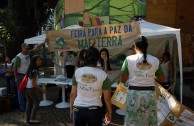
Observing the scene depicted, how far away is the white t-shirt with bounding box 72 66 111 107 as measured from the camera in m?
3.92

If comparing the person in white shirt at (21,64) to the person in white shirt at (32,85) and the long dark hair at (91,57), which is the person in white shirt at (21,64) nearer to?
the person in white shirt at (32,85)

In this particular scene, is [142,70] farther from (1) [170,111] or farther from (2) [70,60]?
(2) [70,60]

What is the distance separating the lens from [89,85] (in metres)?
3.94

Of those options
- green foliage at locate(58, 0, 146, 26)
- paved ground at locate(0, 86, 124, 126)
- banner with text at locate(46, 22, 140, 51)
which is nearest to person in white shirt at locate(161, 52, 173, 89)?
banner with text at locate(46, 22, 140, 51)

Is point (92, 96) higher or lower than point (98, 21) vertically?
lower

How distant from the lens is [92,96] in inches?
156

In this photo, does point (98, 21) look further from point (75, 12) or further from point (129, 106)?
point (129, 106)

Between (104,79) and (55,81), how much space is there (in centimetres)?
525

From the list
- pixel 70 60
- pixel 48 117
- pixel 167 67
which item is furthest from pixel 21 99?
pixel 167 67

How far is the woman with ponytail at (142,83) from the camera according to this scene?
4.57 m

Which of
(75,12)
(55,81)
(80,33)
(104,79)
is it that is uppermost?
(75,12)

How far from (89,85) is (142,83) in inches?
39.2

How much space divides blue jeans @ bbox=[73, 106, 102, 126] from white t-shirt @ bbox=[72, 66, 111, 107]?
0.06 meters

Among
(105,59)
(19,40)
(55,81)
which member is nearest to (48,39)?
(55,81)
